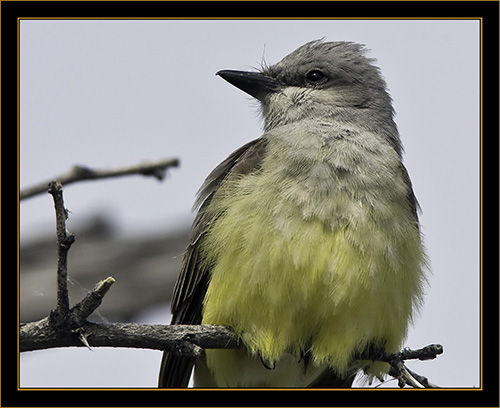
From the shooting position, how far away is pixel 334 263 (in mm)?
5180

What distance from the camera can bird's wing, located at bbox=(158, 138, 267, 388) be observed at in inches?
226

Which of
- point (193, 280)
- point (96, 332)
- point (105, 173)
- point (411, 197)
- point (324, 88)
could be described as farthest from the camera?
point (324, 88)

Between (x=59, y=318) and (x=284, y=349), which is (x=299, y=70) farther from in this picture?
(x=59, y=318)

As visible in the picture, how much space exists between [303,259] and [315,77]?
221 centimetres

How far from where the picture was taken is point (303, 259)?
5.16m

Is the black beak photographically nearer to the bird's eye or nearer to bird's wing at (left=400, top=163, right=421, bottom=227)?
the bird's eye

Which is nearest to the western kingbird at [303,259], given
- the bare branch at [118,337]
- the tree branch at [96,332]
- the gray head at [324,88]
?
the gray head at [324,88]

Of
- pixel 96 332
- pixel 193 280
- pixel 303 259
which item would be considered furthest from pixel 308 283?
pixel 96 332

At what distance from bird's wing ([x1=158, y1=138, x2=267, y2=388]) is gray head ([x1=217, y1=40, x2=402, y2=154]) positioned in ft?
2.35

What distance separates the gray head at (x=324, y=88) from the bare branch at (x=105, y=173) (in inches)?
63.3

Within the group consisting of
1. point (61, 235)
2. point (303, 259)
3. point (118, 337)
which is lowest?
point (118, 337)

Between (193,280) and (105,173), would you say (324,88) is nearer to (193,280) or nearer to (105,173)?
A: (193,280)

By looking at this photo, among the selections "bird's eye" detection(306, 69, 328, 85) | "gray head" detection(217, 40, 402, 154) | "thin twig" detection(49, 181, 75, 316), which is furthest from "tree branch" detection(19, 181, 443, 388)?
"bird's eye" detection(306, 69, 328, 85)

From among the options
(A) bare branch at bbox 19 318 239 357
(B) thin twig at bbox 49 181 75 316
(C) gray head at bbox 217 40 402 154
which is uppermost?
(C) gray head at bbox 217 40 402 154
